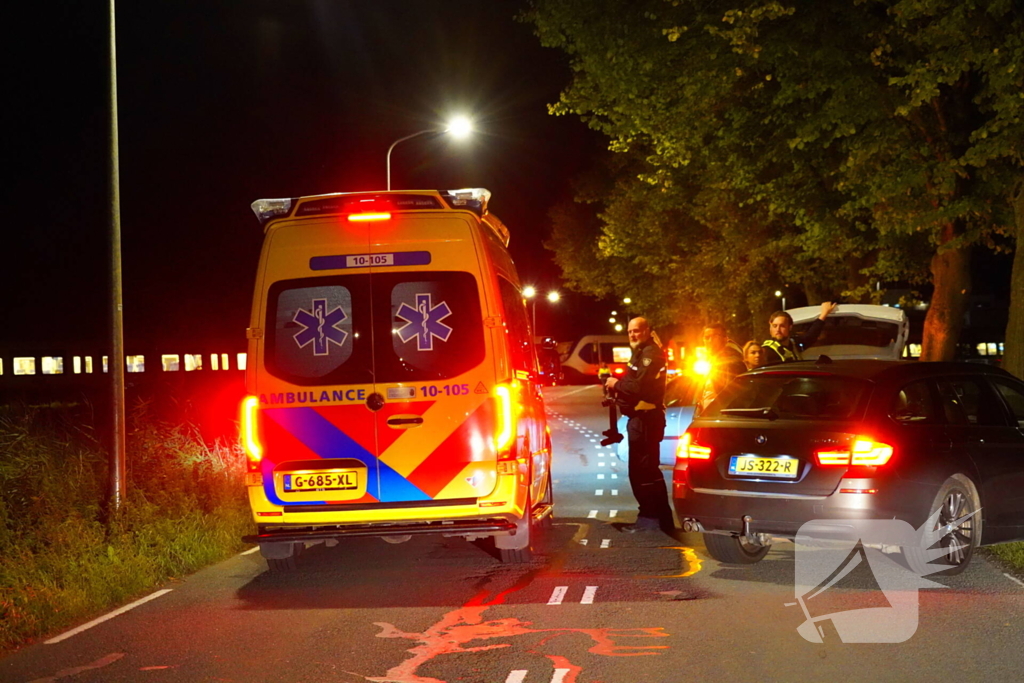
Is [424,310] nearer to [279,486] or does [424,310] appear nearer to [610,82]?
[279,486]

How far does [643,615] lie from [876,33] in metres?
12.7

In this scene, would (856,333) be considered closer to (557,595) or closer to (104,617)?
(557,595)

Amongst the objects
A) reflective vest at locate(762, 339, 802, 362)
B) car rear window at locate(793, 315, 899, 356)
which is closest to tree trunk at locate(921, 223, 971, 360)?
car rear window at locate(793, 315, 899, 356)

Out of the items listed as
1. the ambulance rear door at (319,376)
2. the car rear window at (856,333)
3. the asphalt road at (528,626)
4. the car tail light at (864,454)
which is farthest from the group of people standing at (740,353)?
the car rear window at (856,333)

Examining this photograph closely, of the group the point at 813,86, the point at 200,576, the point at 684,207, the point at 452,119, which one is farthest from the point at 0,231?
the point at 200,576

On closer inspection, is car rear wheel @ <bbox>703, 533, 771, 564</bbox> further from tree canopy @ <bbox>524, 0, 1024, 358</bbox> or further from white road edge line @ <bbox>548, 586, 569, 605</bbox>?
tree canopy @ <bbox>524, 0, 1024, 358</bbox>

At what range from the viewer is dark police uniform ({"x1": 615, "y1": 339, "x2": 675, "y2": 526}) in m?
11.3

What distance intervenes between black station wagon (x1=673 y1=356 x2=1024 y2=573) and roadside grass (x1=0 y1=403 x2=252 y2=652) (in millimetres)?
4072

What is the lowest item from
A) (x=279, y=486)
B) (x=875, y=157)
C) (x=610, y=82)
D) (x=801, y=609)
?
(x=801, y=609)

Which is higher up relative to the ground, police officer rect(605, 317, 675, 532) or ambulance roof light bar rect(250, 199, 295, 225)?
ambulance roof light bar rect(250, 199, 295, 225)

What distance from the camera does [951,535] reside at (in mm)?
8273

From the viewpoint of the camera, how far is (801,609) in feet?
24.4

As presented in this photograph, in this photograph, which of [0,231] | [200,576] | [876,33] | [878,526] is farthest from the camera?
[0,231]

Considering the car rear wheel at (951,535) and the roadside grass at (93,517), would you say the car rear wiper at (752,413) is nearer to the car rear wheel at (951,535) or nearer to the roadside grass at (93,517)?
the car rear wheel at (951,535)
